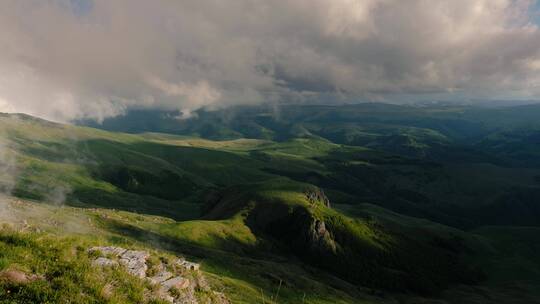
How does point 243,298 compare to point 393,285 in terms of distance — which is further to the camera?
point 393,285

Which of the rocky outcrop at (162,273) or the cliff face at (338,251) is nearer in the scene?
the rocky outcrop at (162,273)

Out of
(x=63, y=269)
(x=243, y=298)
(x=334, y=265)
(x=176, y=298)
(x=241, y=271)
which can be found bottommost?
(x=334, y=265)

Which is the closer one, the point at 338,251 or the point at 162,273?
the point at 162,273

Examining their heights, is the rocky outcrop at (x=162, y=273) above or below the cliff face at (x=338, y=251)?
above

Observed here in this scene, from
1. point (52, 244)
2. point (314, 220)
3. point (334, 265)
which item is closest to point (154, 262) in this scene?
point (52, 244)

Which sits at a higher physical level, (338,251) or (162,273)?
(162,273)

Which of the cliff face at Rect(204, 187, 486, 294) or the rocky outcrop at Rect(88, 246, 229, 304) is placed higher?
the rocky outcrop at Rect(88, 246, 229, 304)

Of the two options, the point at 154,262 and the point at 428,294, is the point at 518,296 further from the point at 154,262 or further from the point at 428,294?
the point at 154,262

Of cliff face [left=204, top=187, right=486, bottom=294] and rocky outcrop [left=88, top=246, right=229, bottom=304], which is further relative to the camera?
cliff face [left=204, top=187, right=486, bottom=294]
